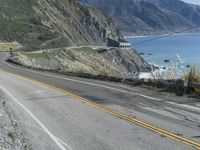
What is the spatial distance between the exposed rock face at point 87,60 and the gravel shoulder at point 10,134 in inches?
1563

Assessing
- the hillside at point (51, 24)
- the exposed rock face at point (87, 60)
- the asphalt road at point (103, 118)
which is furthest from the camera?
the hillside at point (51, 24)

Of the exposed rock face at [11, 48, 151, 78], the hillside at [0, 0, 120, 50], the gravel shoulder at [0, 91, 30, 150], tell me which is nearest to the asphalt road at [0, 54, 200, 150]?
the gravel shoulder at [0, 91, 30, 150]

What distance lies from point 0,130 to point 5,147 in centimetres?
202

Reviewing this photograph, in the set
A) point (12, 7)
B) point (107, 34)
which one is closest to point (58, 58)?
point (12, 7)

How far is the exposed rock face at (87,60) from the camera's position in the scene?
67475 millimetres

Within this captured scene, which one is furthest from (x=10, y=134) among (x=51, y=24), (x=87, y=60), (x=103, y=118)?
(x=51, y=24)

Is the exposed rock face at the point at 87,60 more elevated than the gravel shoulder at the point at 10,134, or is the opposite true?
the exposed rock face at the point at 87,60

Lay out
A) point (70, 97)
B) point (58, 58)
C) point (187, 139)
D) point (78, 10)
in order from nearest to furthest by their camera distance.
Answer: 1. point (187, 139)
2. point (70, 97)
3. point (58, 58)
4. point (78, 10)

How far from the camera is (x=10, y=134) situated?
12.1m

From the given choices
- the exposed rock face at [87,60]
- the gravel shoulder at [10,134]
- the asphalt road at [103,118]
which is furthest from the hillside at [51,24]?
the gravel shoulder at [10,134]

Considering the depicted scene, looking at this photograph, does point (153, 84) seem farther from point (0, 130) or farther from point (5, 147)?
point (5, 147)

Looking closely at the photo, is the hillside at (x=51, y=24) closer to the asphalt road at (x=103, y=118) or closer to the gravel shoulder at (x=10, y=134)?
the asphalt road at (x=103, y=118)

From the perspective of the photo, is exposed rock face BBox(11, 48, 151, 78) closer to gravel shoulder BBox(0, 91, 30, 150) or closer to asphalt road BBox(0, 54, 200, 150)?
asphalt road BBox(0, 54, 200, 150)

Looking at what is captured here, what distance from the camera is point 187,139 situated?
1152cm
